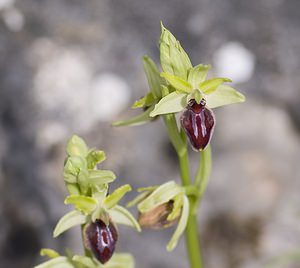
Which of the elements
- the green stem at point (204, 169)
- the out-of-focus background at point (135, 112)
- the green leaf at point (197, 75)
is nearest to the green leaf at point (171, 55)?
the green leaf at point (197, 75)

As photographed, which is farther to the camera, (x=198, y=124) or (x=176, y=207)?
(x=176, y=207)

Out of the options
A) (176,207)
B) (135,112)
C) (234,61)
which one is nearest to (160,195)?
(176,207)

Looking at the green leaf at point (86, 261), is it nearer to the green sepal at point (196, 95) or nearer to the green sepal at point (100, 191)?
the green sepal at point (100, 191)

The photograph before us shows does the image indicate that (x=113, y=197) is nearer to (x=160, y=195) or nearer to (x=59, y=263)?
(x=160, y=195)

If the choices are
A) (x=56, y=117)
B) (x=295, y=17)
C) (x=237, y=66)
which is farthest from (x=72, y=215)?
(x=295, y=17)

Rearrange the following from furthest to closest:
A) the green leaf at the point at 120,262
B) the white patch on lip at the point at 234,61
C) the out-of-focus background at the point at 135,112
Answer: the white patch on lip at the point at 234,61
the out-of-focus background at the point at 135,112
the green leaf at the point at 120,262
